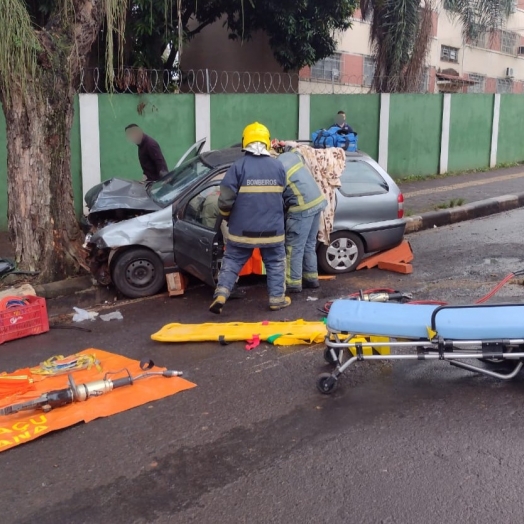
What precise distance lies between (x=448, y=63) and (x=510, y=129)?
11320 mm

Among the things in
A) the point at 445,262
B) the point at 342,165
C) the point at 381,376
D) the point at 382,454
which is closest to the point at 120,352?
the point at 381,376

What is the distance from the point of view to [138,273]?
7438 mm

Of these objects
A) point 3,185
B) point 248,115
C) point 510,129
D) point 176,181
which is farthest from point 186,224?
point 510,129

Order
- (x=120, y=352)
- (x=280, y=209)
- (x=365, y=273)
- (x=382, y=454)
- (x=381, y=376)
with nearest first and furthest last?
(x=382, y=454)
(x=381, y=376)
(x=120, y=352)
(x=280, y=209)
(x=365, y=273)

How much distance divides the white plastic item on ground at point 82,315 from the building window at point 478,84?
25.8 m

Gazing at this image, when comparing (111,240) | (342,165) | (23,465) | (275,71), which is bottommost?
(23,465)

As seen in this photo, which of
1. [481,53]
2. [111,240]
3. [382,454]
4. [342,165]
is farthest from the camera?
[481,53]

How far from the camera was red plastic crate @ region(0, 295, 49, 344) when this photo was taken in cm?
614

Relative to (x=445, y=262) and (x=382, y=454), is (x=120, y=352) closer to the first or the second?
(x=382, y=454)

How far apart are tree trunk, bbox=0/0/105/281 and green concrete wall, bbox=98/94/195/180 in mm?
3162

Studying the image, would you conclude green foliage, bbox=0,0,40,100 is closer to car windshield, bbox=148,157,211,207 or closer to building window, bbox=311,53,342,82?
car windshield, bbox=148,157,211,207

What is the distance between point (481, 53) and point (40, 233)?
2686 cm

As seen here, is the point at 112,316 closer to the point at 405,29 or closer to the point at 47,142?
the point at 47,142

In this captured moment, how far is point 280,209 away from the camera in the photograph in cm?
663
